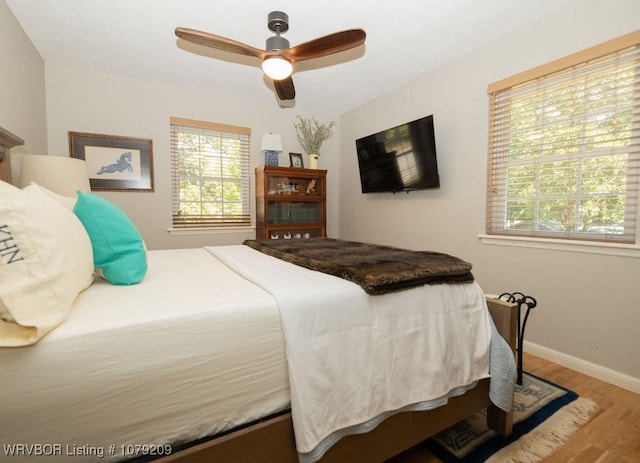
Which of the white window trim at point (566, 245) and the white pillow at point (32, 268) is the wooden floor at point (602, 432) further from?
the white pillow at point (32, 268)

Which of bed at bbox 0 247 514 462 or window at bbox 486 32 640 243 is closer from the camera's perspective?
bed at bbox 0 247 514 462

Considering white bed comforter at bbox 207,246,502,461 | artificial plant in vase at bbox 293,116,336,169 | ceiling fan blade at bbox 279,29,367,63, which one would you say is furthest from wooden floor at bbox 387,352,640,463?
artificial plant in vase at bbox 293,116,336,169

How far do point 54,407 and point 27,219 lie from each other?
0.46 m

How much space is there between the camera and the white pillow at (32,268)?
0.68 metres

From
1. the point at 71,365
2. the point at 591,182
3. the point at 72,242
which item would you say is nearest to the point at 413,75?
the point at 591,182

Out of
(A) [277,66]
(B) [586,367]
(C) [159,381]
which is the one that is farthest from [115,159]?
(B) [586,367]

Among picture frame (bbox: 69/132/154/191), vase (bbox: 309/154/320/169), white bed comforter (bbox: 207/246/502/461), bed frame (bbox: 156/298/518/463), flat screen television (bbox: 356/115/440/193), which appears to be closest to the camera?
bed frame (bbox: 156/298/518/463)

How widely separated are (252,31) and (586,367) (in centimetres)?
344

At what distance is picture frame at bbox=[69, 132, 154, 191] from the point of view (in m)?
3.07

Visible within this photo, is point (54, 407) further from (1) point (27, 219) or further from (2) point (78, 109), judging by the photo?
(2) point (78, 109)

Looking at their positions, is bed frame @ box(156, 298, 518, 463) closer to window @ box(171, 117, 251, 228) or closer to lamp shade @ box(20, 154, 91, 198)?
lamp shade @ box(20, 154, 91, 198)

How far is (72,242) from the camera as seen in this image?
89 centimetres

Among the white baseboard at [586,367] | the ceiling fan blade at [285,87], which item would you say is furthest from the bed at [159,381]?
the ceiling fan blade at [285,87]

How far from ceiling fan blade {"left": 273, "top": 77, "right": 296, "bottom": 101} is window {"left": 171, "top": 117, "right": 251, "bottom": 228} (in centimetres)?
129
